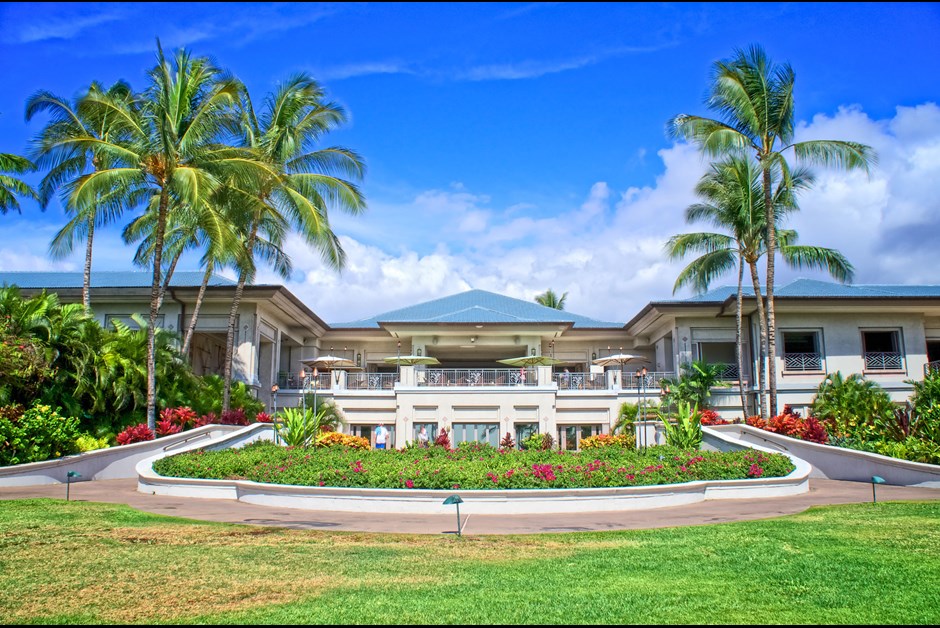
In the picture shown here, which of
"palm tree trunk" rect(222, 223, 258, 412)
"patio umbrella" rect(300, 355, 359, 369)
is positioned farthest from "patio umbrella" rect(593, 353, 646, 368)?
"palm tree trunk" rect(222, 223, 258, 412)

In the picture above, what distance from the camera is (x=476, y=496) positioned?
42.5 feet

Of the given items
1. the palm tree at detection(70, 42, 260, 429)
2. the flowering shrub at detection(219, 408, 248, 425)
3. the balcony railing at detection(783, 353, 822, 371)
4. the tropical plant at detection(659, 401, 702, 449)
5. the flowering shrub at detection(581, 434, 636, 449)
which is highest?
the palm tree at detection(70, 42, 260, 429)

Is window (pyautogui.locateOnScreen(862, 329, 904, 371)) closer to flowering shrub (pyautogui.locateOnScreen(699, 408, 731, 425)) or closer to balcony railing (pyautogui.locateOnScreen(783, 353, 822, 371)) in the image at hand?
balcony railing (pyautogui.locateOnScreen(783, 353, 822, 371))

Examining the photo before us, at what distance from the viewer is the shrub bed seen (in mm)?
13609

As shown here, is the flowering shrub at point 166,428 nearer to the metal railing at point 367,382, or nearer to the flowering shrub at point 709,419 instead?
the metal railing at point 367,382

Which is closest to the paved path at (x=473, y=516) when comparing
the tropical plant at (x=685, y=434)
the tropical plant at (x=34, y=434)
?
the tropical plant at (x=34, y=434)

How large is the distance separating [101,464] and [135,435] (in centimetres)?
167

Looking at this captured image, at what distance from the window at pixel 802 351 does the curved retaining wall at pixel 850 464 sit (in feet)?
26.3

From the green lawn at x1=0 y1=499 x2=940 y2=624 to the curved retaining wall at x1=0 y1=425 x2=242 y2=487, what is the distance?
6492 mm

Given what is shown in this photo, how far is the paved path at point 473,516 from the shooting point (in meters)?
11.1

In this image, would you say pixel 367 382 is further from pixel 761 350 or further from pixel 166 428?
pixel 761 350

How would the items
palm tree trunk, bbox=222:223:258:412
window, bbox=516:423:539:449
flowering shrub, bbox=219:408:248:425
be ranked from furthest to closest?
1. window, bbox=516:423:539:449
2. palm tree trunk, bbox=222:223:258:412
3. flowering shrub, bbox=219:408:248:425

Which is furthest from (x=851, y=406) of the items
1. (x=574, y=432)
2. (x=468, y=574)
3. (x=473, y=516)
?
(x=468, y=574)

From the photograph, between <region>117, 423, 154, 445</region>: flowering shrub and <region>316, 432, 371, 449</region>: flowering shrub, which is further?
<region>316, 432, 371, 449</region>: flowering shrub
